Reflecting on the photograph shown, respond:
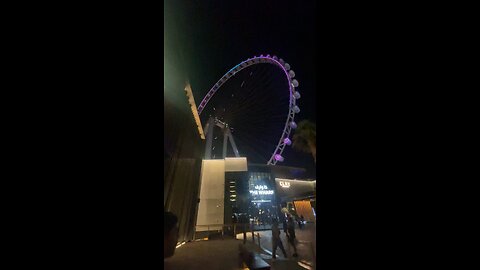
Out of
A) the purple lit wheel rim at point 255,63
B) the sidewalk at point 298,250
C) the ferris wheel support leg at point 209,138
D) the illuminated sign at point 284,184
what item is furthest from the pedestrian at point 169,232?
the illuminated sign at point 284,184

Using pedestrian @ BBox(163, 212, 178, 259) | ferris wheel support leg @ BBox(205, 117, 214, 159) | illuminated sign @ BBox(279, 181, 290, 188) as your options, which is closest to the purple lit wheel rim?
ferris wheel support leg @ BBox(205, 117, 214, 159)

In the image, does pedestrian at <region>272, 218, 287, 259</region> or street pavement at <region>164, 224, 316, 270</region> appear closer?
street pavement at <region>164, 224, 316, 270</region>

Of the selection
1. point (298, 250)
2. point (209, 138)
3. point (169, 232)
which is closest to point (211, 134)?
point (209, 138)

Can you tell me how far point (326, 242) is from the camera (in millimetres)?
1719

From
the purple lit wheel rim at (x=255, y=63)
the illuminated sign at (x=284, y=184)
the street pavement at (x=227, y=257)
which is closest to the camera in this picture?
the street pavement at (x=227, y=257)

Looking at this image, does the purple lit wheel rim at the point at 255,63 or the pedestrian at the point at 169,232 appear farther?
the purple lit wheel rim at the point at 255,63

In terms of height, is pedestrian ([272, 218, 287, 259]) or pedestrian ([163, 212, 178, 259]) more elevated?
pedestrian ([163, 212, 178, 259])

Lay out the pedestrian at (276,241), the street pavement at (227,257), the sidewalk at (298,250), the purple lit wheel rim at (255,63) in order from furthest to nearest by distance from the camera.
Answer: the purple lit wheel rim at (255,63) → the pedestrian at (276,241) → the sidewalk at (298,250) → the street pavement at (227,257)

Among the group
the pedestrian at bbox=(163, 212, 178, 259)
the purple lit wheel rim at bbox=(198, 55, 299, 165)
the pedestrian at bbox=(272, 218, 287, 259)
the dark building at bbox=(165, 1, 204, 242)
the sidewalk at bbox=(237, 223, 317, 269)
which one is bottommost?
the sidewalk at bbox=(237, 223, 317, 269)

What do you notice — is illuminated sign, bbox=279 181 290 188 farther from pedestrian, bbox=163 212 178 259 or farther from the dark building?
pedestrian, bbox=163 212 178 259

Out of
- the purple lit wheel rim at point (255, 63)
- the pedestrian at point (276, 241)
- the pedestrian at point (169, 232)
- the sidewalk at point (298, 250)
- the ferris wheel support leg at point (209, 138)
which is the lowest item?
the sidewalk at point (298, 250)

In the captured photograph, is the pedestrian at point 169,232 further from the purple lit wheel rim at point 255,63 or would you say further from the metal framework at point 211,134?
the purple lit wheel rim at point 255,63
